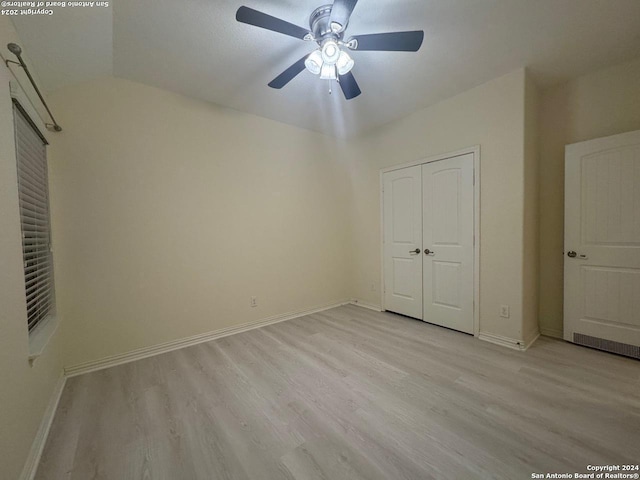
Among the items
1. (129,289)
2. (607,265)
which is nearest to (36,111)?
(129,289)

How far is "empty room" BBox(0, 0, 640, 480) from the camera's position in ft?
4.41

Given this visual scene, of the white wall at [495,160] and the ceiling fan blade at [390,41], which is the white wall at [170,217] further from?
the ceiling fan blade at [390,41]

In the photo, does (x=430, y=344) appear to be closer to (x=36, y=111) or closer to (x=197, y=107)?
(x=197, y=107)

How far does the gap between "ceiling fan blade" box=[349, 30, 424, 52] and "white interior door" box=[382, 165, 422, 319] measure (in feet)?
5.50

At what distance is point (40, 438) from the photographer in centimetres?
139

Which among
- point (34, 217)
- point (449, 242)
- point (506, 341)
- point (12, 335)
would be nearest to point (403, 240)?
point (449, 242)

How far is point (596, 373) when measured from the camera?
1935mm

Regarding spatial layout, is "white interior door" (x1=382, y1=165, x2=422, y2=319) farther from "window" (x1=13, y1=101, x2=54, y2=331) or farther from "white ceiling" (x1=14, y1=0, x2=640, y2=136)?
"window" (x1=13, y1=101, x2=54, y2=331)

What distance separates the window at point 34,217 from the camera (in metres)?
1.56

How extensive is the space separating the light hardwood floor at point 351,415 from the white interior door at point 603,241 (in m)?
0.31

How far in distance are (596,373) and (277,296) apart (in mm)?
3077

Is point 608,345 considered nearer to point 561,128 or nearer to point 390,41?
point 561,128

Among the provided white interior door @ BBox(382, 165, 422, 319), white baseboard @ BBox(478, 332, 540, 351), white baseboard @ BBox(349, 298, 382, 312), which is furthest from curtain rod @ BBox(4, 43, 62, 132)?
white baseboard @ BBox(478, 332, 540, 351)

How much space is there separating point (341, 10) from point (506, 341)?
3.04m
